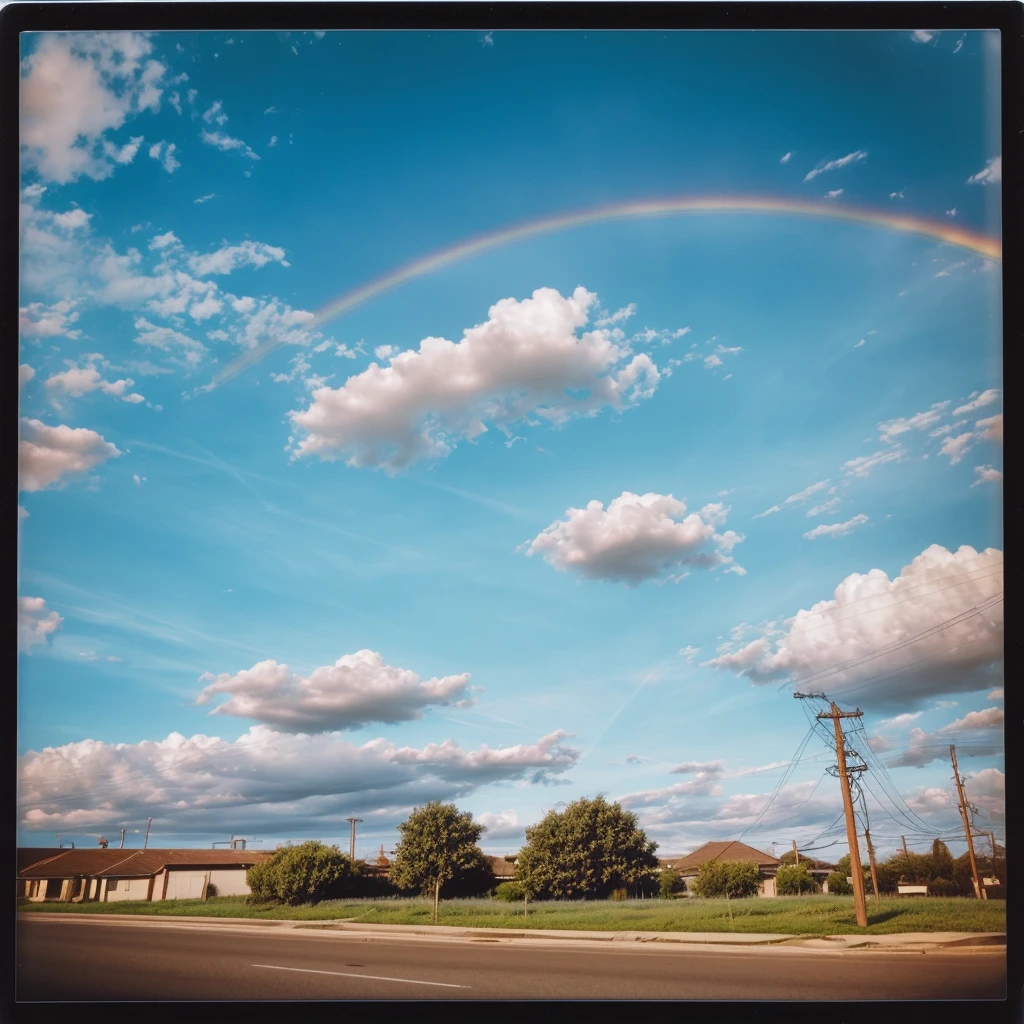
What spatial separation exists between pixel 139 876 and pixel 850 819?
1328 inches

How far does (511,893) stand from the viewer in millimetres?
30000

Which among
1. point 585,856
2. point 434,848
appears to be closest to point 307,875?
point 434,848

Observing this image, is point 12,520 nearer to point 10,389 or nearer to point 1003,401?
point 10,389

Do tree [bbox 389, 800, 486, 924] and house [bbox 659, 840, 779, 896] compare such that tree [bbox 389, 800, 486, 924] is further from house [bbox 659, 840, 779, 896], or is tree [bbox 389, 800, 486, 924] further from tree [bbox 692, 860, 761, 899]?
house [bbox 659, 840, 779, 896]

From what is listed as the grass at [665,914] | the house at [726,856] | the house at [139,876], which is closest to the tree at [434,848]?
the grass at [665,914]

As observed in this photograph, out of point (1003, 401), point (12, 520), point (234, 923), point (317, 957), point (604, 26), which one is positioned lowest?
point (234, 923)

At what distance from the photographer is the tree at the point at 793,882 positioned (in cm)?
3662

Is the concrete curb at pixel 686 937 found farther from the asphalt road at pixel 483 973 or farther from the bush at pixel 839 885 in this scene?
the bush at pixel 839 885

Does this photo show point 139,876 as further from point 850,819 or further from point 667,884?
point 850,819

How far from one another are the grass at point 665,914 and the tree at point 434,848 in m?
1.11

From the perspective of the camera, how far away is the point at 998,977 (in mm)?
10555

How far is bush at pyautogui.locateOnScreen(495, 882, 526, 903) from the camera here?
29.8 m
